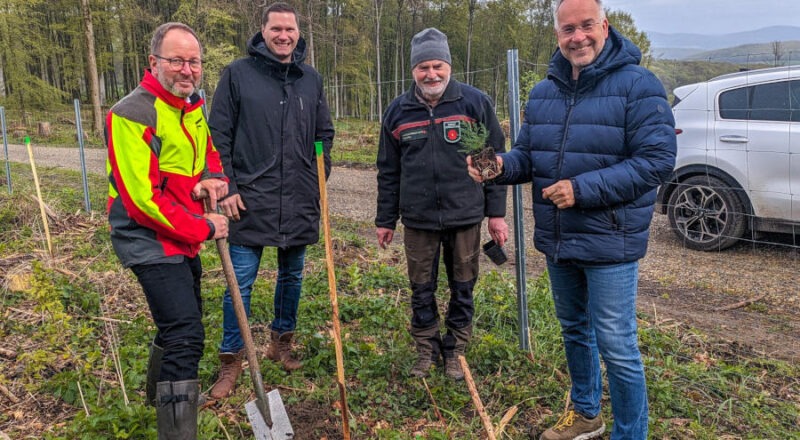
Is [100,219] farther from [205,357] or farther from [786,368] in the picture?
[786,368]

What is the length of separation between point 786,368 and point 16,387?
482 cm

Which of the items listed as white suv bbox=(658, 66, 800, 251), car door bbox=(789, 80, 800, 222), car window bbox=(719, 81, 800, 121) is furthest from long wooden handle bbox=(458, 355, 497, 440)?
car window bbox=(719, 81, 800, 121)

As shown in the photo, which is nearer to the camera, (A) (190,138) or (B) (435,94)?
(A) (190,138)

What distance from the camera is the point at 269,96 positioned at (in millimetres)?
3189

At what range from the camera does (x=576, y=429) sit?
2803 mm

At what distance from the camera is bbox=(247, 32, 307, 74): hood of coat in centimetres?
316

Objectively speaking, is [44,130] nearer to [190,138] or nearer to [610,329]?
[190,138]

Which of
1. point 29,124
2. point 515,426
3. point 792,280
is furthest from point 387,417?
point 29,124

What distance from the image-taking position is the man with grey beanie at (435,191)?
124 inches

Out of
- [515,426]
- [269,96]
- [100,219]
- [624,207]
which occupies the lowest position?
[515,426]

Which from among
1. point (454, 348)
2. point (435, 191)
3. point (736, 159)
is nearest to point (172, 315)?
point (435, 191)

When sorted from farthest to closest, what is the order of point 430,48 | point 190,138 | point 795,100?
point 795,100
point 430,48
point 190,138

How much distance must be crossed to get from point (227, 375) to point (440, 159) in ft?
5.84

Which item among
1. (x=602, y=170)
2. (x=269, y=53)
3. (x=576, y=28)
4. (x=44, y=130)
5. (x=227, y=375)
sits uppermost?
(x=44, y=130)
